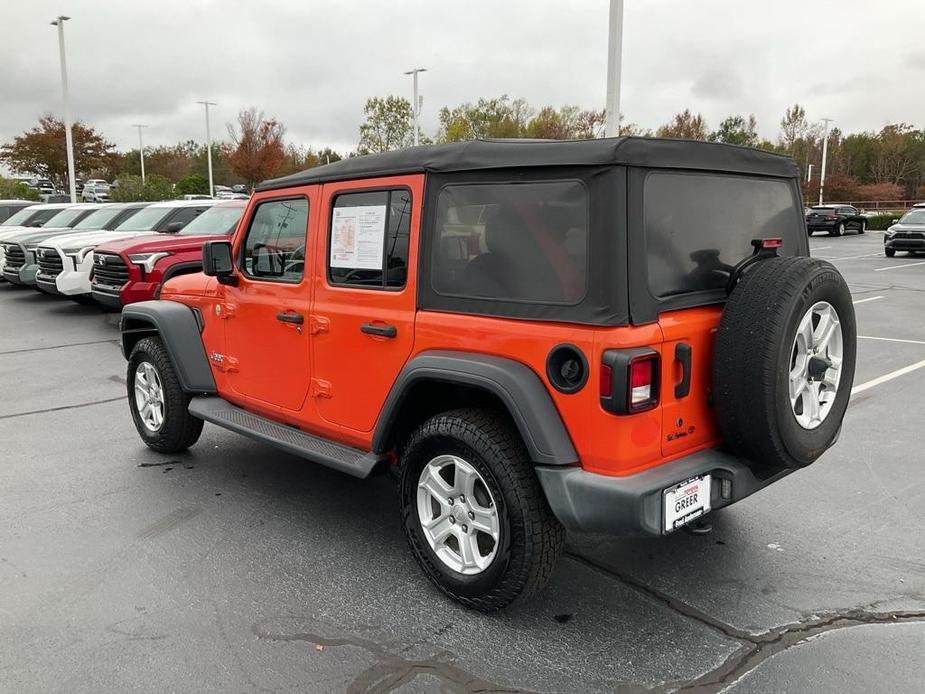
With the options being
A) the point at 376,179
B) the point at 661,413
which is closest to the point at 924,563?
the point at 661,413

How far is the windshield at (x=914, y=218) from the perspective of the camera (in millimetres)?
23141

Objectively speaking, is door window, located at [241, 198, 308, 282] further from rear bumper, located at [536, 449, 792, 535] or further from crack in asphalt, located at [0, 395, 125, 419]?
crack in asphalt, located at [0, 395, 125, 419]

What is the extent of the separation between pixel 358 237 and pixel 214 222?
8.19 m

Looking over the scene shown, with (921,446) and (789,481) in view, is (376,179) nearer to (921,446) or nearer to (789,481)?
(789,481)

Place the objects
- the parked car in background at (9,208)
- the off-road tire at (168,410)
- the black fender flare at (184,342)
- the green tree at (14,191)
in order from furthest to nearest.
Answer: the green tree at (14,191) → the parked car in background at (9,208) → the off-road tire at (168,410) → the black fender flare at (184,342)

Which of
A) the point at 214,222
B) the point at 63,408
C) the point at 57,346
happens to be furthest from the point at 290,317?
the point at 214,222

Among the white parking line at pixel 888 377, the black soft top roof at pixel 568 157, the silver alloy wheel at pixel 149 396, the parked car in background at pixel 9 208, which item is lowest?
the white parking line at pixel 888 377

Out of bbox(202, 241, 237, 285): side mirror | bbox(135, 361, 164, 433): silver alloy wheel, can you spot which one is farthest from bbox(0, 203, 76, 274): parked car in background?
bbox(202, 241, 237, 285): side mirror

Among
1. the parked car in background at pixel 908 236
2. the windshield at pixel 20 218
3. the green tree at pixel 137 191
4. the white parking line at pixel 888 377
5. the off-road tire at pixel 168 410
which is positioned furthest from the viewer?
the green tree at pixel 137 191

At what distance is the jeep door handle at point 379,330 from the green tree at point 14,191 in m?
37.3

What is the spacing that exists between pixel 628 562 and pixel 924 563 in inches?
53.9

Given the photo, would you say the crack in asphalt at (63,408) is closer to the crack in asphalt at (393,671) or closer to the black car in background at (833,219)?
the crack in asphalt at (393,671)

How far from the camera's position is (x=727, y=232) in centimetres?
329

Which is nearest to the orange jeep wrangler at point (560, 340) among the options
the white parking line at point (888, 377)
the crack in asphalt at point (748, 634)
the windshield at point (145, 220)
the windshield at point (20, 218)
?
the crack in asphalt at point (748, 634)
